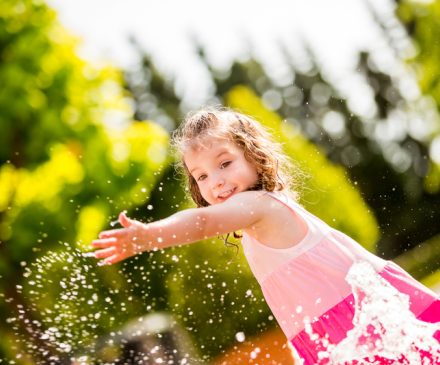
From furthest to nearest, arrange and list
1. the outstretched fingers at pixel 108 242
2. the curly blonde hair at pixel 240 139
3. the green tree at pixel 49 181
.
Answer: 1. the green tree at pixel 49 181
2. the curly blonde hair at pixel 240 139
3. the outstretched fingers at pixel 108 242

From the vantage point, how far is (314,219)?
2.13m

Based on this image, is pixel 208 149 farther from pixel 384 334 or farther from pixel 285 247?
pixel 384 334

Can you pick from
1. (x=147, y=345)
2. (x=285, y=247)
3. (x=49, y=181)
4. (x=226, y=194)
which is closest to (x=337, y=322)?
(x=285, y=247)

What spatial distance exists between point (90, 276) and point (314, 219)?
26.2 feet

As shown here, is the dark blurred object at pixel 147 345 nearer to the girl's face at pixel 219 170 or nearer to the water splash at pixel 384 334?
the girl's face at pixel 219 170

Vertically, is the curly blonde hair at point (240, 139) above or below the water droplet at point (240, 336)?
above

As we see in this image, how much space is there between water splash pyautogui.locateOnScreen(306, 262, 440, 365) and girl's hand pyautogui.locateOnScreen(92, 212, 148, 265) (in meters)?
1.00

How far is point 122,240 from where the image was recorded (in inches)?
55.3

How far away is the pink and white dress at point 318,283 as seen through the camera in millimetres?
1929

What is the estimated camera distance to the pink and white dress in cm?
193

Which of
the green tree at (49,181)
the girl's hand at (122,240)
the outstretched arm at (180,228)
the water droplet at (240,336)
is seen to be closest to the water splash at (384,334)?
the outstretched arm at (180,228)

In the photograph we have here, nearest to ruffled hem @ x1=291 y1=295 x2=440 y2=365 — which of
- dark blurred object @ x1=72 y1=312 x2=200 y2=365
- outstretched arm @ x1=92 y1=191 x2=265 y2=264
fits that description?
outstretched arm @ x1=92 y1=191 x2=265 y2=264

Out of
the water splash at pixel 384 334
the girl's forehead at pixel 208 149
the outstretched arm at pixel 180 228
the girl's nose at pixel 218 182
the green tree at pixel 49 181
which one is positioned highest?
the green tree at pixel 49 181

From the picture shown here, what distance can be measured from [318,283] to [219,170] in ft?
2.21
